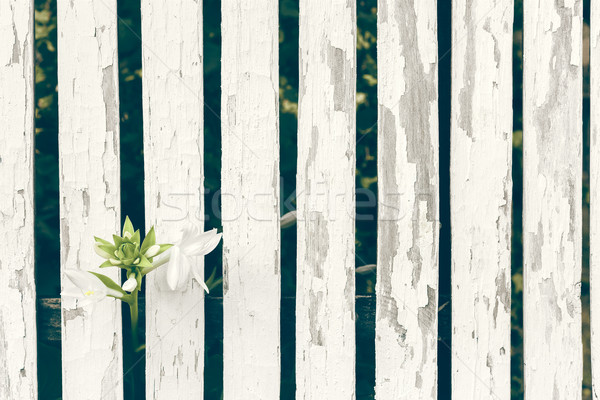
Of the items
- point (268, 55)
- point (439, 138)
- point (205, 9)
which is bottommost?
point (439, 138)

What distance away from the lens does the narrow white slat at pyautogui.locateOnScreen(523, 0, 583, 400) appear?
30.1 inches

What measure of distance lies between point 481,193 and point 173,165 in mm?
516

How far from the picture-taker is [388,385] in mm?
777

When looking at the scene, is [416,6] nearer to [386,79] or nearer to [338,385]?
[386,79]

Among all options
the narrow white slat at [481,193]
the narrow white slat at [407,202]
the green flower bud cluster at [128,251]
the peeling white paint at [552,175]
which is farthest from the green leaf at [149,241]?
the peeling white paint at [552,175]

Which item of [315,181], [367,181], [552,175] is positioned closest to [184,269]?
[315,181]

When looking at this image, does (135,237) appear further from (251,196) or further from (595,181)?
(595,181)

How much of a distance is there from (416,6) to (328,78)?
0.19 meters

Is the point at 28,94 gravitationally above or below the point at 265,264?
above

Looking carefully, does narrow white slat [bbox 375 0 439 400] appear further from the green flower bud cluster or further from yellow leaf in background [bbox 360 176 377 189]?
the green flower bud cluster

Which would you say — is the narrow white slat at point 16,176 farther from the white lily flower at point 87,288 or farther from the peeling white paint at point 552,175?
the peeling white paint at point 552,175

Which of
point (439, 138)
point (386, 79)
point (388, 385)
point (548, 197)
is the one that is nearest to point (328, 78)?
point (386, 79)

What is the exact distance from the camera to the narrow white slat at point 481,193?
2.50ft

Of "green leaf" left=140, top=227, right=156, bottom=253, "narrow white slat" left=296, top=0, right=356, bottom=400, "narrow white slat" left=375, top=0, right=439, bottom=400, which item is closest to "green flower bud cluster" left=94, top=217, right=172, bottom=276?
"green leaf" left=140, top=227, right=156, bottom=253
